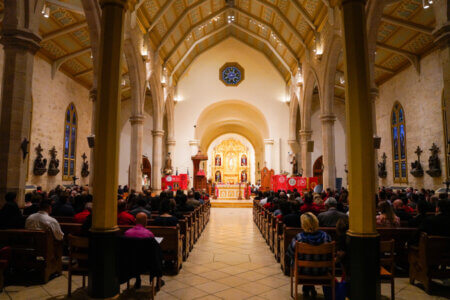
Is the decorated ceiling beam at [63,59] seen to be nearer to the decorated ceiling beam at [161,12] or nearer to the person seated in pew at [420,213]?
the decorated ceiling beam at [161,12]

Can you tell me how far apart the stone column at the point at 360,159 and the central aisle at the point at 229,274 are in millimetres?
1139

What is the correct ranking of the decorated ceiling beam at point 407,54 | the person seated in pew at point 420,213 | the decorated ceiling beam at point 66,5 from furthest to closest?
the decorated ceiling beam at point 407,54 < the decorated ceiling beam at point 66,5 < the person seated in pew at point 420,213

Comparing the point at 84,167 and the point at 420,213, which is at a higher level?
the point at 84,167

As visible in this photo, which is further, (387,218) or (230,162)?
(230,162)

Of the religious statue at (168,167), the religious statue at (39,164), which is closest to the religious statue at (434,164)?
the religious statue at (168,167)

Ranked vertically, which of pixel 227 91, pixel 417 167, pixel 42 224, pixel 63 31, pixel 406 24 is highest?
pixel 227 91

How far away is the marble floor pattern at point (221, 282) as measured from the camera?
4.20m

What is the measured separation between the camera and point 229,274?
5.16m

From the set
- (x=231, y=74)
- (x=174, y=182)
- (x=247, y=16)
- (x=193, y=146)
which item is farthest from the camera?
(x=231, y=74)

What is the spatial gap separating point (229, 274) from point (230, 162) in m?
32.8

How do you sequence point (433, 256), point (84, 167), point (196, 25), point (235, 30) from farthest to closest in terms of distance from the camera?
point (235, 30) < point (196, 25) < point (84, 167) < point (433, 256)

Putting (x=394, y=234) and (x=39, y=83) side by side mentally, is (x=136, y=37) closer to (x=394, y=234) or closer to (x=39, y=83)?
(x=39, y=83)

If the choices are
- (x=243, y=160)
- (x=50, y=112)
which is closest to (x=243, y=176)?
(x=243, y=160)

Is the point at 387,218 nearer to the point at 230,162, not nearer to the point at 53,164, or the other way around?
the point at 53,164
